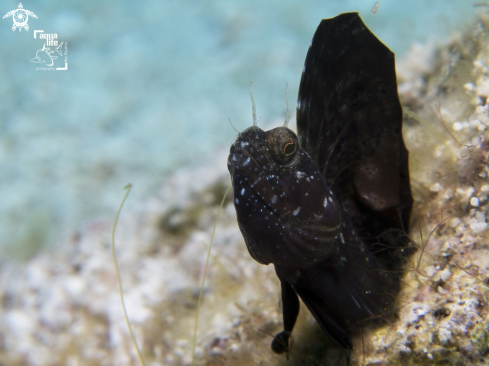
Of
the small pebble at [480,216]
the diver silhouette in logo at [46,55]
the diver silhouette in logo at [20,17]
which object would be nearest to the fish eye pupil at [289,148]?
the small pebble at [480,216]

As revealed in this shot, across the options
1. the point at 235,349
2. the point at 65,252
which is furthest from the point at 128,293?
the point at 235,349

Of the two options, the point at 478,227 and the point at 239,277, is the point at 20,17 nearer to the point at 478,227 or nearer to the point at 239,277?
the point at 239,277

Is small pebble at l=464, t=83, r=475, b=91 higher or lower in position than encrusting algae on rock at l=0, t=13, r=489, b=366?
higher

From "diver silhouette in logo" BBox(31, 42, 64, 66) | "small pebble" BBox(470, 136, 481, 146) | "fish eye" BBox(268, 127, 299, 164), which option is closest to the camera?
"fish eye" BBox(268, 127, 299, 164)

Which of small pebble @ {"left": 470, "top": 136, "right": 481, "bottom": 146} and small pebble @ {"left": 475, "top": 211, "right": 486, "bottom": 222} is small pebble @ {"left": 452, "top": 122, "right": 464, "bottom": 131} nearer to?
small pebble @ {"left": 470, "top": 136, "right": 481, "bottom": 146}

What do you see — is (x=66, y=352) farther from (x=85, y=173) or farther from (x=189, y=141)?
(x=189, y=141)

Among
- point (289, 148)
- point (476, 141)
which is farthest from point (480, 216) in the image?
point (289, 148)

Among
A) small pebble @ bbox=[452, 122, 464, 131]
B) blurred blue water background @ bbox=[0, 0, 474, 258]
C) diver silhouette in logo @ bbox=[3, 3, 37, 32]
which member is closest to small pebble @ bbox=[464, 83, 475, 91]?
small pebble @ bbox=[452, 122, 464, 131]
